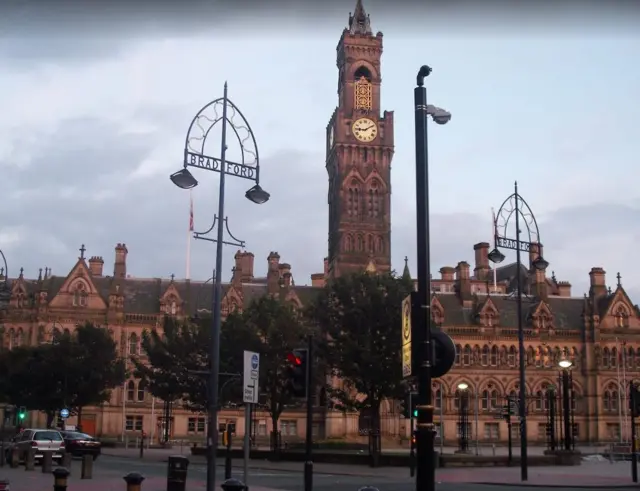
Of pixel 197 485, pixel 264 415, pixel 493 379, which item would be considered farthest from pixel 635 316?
pixel 197 485

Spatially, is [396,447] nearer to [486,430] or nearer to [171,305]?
[486,430]

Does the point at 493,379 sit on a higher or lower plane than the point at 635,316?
lower

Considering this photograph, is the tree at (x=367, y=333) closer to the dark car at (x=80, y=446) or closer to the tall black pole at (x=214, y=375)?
the dark car at (x=80, y=446)

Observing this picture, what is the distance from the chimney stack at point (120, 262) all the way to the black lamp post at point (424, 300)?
250 ft

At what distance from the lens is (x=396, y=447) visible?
80.8 metres

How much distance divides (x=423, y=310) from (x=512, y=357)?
78.8 m

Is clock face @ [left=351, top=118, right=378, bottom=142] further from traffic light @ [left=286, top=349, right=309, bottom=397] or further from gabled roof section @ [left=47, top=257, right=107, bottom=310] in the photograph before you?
traffic light @ [left=286, top=349, right=309, bottom=397]

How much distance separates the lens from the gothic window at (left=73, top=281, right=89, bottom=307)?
84.2 m

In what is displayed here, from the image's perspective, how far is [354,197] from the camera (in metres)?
97.4

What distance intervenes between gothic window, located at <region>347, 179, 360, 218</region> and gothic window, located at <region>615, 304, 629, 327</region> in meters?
30.0

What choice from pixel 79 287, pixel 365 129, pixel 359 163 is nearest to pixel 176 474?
pixel 79 287

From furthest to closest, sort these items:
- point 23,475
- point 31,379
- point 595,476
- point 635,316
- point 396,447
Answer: point 635,316
point 396,447
point 31,379
point 595,476
point 23,475

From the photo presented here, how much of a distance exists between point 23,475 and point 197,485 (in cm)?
762

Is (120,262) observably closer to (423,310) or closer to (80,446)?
(80,446)
